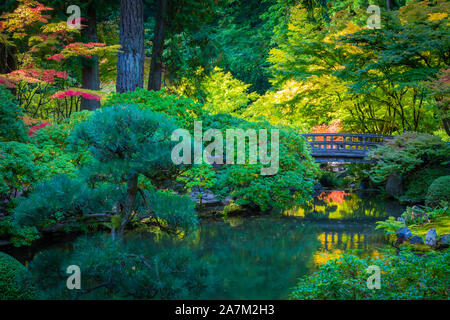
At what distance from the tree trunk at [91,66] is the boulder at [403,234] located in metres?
9.59

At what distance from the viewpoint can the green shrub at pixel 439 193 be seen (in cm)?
1032

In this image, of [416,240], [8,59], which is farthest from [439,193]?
[8,59]

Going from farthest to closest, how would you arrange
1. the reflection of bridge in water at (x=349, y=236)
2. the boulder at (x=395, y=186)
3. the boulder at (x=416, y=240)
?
the boulder at (x=395, y=186)
the reflection of bridge in water at (x=349, y=236)
the boulder at (x=416, y=240)

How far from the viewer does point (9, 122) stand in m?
7.77

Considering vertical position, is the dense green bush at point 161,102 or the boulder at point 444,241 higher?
the dense green bush at point 161,102

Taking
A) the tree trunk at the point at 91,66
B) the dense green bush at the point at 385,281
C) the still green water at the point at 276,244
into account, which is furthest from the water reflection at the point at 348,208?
the tree trunk at the point at 91,66

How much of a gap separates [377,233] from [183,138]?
745cm

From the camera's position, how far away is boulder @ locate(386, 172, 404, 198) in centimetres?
1500

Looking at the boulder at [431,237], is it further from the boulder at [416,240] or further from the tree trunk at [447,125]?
the tree trunk at [447,125]

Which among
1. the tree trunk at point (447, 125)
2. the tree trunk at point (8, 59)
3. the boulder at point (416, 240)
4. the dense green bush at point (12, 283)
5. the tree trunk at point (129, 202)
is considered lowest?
the boulder at point (416, 240)

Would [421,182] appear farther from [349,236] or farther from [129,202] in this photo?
[129,202]

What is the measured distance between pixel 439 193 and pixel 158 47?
9519 millimetres

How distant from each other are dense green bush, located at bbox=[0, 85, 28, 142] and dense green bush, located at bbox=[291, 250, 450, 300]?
5.84 m

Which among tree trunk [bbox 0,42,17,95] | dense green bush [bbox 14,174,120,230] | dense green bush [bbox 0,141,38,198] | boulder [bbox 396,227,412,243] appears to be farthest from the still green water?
tree trunk [bbox 0,42,17,95]
